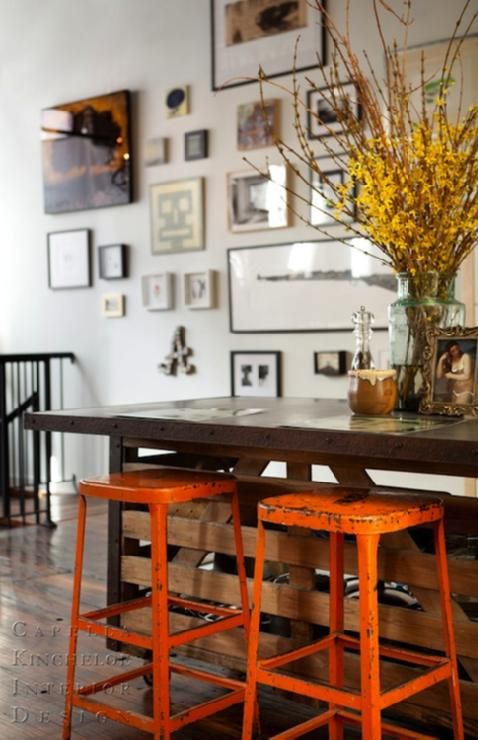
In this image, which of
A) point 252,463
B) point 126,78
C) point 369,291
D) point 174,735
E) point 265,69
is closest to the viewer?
point 174,735

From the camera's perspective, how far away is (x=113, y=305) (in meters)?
5.89

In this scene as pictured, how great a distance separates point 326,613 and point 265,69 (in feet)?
11.5

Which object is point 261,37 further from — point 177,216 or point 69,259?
point 69,259

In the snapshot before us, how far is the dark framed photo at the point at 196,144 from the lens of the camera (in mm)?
5332

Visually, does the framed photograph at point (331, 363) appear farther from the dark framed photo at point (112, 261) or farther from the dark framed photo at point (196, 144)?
the dark framed photo at point (112, 261)

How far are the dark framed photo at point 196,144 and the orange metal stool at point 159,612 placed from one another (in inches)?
127

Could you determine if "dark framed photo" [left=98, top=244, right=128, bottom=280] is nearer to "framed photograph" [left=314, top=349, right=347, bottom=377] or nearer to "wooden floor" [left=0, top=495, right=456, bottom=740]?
"framed photograph" [left=314, top=349, right=347, bottom=377]

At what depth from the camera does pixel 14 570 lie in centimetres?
422

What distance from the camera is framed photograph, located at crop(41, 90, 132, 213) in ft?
18.9

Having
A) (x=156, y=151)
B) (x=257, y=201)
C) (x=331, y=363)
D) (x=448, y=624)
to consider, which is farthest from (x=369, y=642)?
(x=156, y=151)

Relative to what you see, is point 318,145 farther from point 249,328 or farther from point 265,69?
point 249,328

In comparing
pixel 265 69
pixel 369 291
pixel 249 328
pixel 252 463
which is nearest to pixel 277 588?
pixel 252 463

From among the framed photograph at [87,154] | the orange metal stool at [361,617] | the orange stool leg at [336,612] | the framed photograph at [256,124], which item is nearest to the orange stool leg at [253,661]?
the orange metal stool at [361,617]

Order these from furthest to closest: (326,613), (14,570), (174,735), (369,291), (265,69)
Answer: (265,69) < (369,291) < (14,570) < (174,735) < (326,613)
